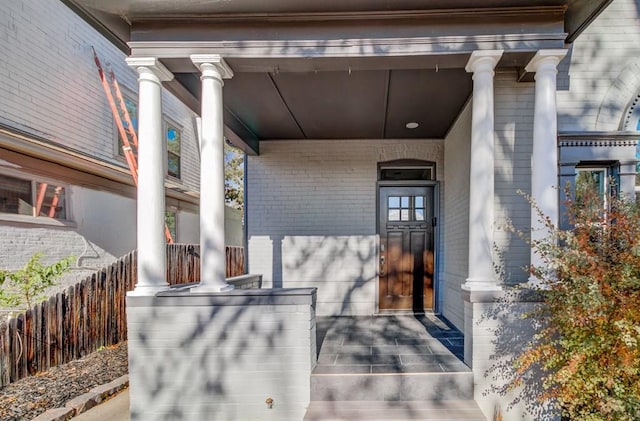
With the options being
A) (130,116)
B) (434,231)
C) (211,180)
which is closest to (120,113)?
(130,116)

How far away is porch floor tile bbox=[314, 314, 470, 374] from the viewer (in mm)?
2977

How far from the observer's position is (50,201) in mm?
5203

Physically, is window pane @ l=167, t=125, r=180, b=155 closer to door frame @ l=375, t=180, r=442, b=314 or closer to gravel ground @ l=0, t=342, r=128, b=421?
gravel ground @ l=0, t=342, r=128, b=421

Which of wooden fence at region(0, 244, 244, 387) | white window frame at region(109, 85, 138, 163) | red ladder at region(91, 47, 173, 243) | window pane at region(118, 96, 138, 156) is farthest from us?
window pane at region(118, 96, 138, 156)

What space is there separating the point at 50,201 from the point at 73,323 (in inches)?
95.7

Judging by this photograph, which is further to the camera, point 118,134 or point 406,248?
point 118,134

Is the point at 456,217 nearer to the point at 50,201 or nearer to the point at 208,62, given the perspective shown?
the point at 208,62

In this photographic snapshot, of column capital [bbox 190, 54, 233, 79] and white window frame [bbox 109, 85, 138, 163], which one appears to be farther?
white window frame [bbox 109, 85, 138, 163]

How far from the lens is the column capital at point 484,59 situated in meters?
2.84

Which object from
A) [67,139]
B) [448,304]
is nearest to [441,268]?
[448,304]

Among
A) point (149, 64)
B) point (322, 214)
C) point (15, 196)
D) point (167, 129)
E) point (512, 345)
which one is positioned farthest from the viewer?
point (167, 129)

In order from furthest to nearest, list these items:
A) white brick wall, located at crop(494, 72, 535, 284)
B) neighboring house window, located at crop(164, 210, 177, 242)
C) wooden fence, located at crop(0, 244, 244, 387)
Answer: neighboring house window, located at crop(164, 210, 177, 242) → white brick wall, located at crop(494, 72, 535, 284) → wooden fence, located at crop(0, 244, 244, 387)

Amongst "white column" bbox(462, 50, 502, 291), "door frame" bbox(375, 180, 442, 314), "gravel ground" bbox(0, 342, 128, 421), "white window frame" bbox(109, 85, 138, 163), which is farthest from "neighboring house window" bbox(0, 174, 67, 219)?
"white column" bbox(462, 50, 502, 291)

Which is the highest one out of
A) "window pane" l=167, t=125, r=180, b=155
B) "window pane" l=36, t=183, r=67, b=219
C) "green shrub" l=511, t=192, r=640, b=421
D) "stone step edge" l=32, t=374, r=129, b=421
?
"window pane" l=167, t=125, r=180, b=155
